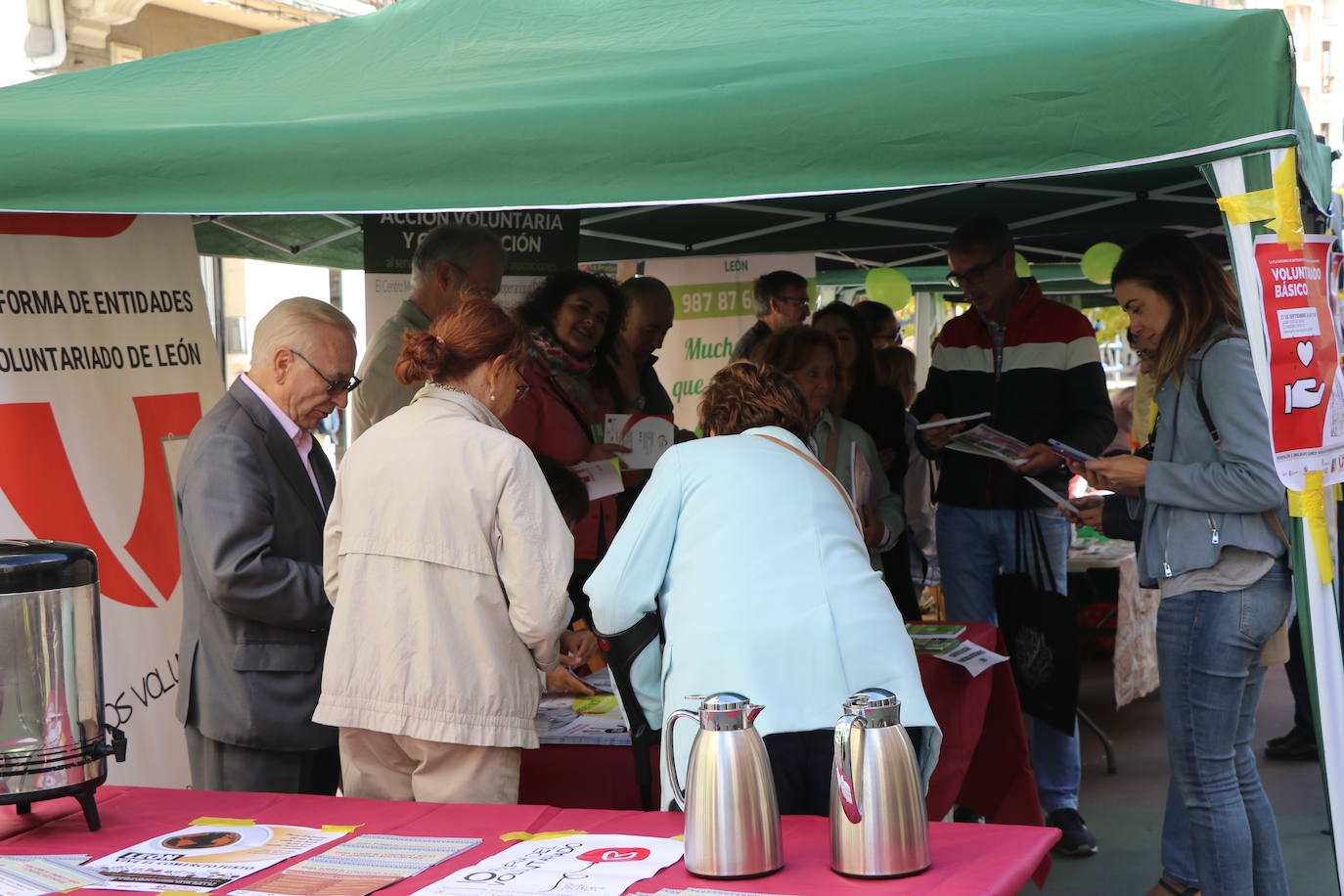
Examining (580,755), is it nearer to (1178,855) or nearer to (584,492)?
(584,492)

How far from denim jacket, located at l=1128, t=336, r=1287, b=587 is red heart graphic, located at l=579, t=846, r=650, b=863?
1.47 metres

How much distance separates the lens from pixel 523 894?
1.72 metres

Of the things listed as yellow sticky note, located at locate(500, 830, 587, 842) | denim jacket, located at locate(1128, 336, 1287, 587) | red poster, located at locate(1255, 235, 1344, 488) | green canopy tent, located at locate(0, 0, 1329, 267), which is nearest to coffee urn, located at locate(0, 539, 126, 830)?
yellow sticky note, located at locate(500, 830, 587, 842)

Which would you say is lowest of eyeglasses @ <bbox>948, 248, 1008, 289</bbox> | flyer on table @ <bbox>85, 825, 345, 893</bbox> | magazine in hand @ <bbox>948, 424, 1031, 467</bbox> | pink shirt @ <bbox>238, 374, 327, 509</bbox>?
flyer on table @ <bbox>85, 825, 345, 893</bbox>

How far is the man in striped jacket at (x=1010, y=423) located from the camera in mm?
3928

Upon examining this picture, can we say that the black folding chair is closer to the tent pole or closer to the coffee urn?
the coffee urn

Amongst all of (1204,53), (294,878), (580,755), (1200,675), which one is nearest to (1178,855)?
(1200,675)

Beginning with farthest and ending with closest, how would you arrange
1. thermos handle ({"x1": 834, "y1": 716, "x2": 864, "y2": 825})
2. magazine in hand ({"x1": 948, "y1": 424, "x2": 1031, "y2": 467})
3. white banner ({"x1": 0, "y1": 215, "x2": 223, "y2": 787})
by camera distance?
1. magazine in hand ({"x1": 948, "y1": 424, "x2": 1031, "y2": 467})
2. white banner ({"x1": 0, "y1": 215, "x2": 223, "y2": 787})
3. thermos handle ({"x1": 834, "y1": 716, "x2": 864, "y2": 825})

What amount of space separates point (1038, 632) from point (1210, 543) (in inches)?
47.0

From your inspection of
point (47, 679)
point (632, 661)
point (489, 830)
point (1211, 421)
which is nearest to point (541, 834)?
point (489, 830)

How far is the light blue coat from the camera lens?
7.00ft

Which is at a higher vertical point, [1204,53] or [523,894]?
[1204,53]

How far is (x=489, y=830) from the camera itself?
2062 mm

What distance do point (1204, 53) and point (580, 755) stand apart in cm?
182
